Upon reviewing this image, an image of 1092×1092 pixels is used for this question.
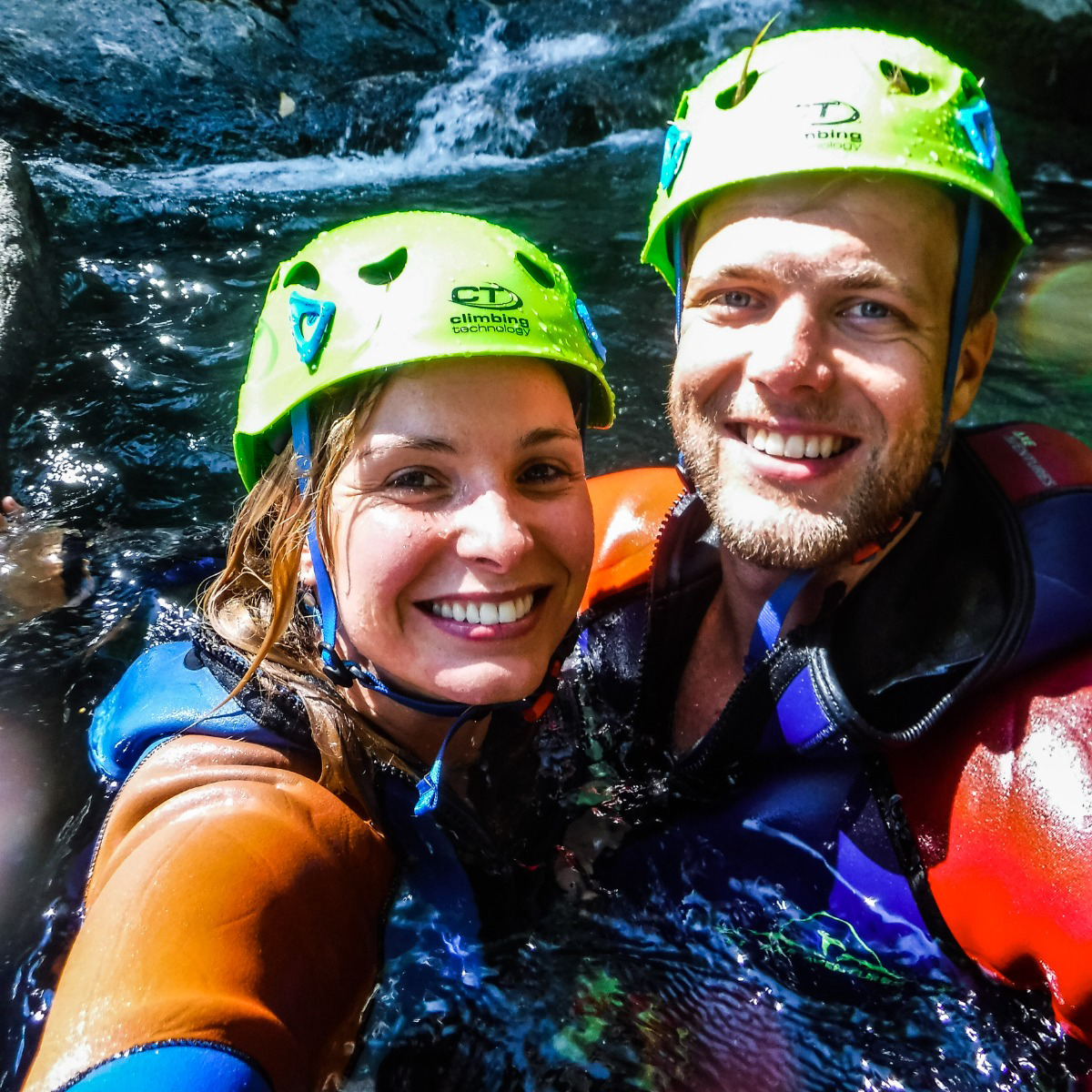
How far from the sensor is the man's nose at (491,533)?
2.53 m

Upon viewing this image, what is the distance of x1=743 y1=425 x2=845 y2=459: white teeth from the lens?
3094 mm

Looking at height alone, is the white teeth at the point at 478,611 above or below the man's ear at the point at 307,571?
above

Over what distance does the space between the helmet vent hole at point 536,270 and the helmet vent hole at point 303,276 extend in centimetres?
61

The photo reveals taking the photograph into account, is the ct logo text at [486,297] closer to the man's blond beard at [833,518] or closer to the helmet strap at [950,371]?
the man's blond beard at [833,518]

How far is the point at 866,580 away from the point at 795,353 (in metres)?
0.72

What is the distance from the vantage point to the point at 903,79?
3143 millimetres

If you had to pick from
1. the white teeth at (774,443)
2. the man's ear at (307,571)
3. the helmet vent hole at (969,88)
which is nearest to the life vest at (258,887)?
the man's ear at (307,571)

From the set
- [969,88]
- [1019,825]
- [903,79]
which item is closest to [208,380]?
[903,79]

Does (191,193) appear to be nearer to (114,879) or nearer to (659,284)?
(659,284)

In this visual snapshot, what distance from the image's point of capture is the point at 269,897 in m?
2.22

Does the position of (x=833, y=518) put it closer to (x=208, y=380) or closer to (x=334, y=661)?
(x=334, y=661)

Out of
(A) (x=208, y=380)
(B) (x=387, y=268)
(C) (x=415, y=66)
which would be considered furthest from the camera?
(C) (x=415, y=66)

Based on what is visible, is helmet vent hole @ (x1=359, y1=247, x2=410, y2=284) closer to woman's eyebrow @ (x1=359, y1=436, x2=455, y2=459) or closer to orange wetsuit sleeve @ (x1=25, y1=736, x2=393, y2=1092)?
woman's eyebrow @ (x1=359, y1=436, x2=455, y2=459)

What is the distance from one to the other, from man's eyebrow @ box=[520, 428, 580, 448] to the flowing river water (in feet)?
5.58
